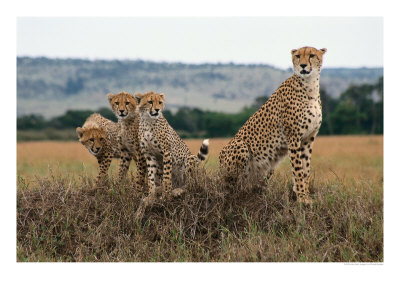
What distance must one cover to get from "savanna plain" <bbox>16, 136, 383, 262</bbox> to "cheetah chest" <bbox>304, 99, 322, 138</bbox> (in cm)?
60

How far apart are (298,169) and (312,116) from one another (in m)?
0.46

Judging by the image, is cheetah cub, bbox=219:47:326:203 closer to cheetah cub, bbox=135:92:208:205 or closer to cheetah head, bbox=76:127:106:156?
cheetah cub, bbox=135:92:208:205

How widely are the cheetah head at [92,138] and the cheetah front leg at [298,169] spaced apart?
1.75 metres

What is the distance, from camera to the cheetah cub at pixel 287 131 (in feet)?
13.6

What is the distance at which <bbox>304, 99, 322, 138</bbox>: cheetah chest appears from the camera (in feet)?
13.7

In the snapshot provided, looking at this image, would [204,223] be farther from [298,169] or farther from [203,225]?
[298,169]

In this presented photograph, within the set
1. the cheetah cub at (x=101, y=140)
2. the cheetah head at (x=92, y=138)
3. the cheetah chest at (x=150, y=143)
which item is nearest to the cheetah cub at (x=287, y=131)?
the cheetah chest at (x=150, y=143)

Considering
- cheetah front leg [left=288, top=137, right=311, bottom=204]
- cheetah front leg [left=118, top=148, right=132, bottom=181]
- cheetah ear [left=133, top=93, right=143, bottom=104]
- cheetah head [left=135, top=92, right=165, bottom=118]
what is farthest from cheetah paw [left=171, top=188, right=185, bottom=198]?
cheetah front leg [left=288, top=137, right=311, bottom=204]

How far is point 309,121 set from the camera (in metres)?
4.19

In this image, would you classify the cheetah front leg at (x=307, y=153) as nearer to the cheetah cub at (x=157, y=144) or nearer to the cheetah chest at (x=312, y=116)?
the cheetah chest at (x=312, y=116)
